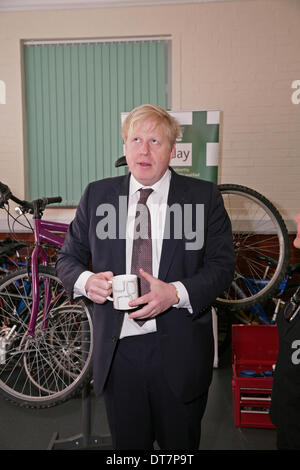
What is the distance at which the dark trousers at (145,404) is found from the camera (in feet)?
3.89

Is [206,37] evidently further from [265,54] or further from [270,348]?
[270,348]

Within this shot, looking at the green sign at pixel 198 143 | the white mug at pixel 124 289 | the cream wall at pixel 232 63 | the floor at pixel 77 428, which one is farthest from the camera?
the cream wall at pixel 232 63

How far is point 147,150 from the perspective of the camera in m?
1.14

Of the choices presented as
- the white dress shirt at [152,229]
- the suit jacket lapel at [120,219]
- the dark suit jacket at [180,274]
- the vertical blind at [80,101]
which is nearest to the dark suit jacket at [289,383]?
the dark suit jacket at [180,274]

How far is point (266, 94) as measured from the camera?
345cm

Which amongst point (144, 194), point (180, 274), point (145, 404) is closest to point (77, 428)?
point (145, 404)

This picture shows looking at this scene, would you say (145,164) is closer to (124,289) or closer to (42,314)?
(124,289)

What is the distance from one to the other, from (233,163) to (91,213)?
2.65 meters

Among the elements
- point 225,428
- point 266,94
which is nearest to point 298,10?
point 266,94

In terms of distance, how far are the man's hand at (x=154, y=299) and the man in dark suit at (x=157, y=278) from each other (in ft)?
0.23

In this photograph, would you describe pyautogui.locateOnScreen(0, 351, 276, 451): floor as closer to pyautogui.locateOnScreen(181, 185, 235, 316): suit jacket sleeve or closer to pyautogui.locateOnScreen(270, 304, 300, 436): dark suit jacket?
pyautogui.locateOnScreen(270, 304, 300, 436): dark suit jacket

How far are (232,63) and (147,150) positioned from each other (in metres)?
2.80

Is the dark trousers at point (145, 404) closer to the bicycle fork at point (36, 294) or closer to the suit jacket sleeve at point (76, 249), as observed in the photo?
the suit jacket sleeve at point (76, 249)

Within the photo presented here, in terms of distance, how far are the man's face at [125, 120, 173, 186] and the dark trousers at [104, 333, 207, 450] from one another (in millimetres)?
538
